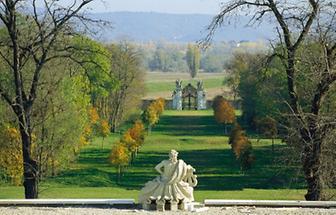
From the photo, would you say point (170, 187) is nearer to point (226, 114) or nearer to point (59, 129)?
point (59, 129)

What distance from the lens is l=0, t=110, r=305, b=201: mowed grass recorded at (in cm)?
4147

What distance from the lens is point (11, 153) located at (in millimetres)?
46844

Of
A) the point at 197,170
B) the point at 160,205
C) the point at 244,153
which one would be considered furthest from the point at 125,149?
the point at 160,205

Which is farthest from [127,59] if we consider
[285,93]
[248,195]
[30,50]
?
[30,50]

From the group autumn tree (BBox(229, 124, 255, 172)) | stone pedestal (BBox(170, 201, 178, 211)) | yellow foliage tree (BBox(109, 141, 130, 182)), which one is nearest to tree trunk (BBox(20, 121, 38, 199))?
stone pedestal (BBox(170, 201, 178, 211))

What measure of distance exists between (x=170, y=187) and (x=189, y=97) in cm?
11902

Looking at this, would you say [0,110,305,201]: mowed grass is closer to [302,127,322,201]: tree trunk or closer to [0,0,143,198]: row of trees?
[0,0,143,198]: row of trees

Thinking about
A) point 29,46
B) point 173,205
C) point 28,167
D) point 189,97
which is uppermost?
point 29,46

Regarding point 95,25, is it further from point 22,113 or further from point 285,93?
point 285,93

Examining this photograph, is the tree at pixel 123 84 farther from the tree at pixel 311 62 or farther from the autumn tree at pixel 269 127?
the tree at pixel 311 62

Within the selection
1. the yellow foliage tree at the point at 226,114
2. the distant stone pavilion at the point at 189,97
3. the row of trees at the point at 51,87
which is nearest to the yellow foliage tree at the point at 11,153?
the row of trees at the point at 51,87

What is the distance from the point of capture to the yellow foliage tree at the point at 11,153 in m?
45.9

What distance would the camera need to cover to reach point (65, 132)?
50.1 m

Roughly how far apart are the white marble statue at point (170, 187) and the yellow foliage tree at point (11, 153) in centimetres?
2545
